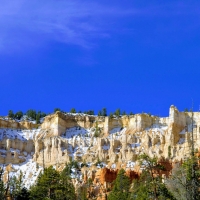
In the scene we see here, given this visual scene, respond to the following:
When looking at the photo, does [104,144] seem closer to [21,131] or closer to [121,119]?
[121,119]

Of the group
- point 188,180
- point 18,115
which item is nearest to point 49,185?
point 188,180

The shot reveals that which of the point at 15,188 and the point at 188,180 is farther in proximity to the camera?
the point at 15,188

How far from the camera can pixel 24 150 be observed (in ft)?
436

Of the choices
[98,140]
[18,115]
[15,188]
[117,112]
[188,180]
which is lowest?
[188,180]

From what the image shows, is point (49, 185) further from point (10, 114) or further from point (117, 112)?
point (10, 114)

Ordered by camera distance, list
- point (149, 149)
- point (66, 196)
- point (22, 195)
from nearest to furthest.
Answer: point (66, 196) < point (22, 195) < point (149, 149)

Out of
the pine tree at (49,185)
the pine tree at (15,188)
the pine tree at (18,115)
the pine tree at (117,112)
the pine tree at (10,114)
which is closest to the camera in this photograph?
the pine tree at (49,185)

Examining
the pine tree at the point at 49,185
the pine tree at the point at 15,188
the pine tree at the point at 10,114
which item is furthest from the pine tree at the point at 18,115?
the pine tree at the point at 49,185

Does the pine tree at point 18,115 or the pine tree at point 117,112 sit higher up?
the pine tree at point 18,115

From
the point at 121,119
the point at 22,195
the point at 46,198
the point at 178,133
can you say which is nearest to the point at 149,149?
the point at 178,133

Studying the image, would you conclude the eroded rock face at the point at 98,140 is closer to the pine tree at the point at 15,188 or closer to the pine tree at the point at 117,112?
the pine tree at the point at 117,112

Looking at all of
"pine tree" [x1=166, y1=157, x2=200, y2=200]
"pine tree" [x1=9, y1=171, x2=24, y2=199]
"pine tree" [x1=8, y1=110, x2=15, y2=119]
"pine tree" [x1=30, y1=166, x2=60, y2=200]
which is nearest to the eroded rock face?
"pine tree" [x1=8, y1=110, x2=15, y2=119]

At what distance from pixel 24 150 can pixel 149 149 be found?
3472cm

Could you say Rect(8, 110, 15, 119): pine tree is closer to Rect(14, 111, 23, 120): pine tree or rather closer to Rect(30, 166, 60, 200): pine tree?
Rect(14, 111, 23, 120): pine tree
